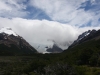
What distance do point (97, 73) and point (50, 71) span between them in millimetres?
19166

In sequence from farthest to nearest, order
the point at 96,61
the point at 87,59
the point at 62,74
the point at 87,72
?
the point at 87,59, the point at 96,61, the point at 87,72, the point at 62,74

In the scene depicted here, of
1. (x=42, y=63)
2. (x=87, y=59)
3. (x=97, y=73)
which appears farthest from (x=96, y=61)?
(x=97, y=73)

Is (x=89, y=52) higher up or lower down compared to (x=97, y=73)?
higher up

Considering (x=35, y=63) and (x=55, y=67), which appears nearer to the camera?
(x=55, y=67)

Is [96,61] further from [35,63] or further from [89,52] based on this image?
→ [35,63]

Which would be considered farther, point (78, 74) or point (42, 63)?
point (42, 63)

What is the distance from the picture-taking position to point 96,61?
11675 cm

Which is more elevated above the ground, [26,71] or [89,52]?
[89,52]

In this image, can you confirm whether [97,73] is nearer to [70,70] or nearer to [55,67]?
[70,70]

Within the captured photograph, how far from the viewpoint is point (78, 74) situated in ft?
257

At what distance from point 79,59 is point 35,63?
32937mm

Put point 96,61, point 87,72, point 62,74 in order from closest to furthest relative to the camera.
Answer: point 62,74, point 87,72, point 96,61

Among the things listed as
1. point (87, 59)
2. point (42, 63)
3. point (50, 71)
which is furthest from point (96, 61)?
point (50, 71)

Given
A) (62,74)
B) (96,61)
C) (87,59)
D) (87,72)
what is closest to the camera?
(62,74)
